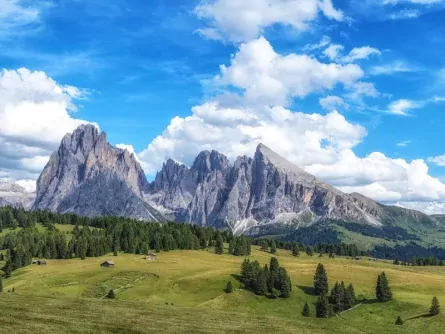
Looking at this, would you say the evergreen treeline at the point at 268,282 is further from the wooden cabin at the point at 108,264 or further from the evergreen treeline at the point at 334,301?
the wooden cabin at the point at 108,264

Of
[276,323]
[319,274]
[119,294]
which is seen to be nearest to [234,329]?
[276,323]

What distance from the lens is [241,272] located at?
476 feet

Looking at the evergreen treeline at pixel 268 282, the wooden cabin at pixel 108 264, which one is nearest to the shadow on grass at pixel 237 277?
the evergreen treeline at pixel 268 282

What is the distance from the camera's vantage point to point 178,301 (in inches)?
4611

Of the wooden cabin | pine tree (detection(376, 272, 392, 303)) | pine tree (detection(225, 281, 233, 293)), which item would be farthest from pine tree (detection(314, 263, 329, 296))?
the wooden cabin

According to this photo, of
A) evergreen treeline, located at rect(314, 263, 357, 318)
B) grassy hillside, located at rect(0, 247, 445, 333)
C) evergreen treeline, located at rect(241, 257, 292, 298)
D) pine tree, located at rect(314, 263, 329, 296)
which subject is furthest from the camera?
evergreen treeline, located at rect(241, 257, 292, 298)

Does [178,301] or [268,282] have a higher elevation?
[268,282]

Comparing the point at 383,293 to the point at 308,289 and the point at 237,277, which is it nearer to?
the point at 308,289

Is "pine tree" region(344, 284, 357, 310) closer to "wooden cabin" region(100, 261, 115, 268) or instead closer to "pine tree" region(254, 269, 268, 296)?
"pine tree" region(254, 269, 268, 296)

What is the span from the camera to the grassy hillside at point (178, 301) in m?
56.3

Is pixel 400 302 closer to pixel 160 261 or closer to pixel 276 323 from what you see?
pixel 276 323

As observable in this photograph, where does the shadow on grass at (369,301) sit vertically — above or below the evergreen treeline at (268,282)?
below

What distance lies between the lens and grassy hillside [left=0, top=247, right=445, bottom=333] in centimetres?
5634

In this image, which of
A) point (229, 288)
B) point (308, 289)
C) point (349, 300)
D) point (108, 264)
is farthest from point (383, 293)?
point (108, 264)
